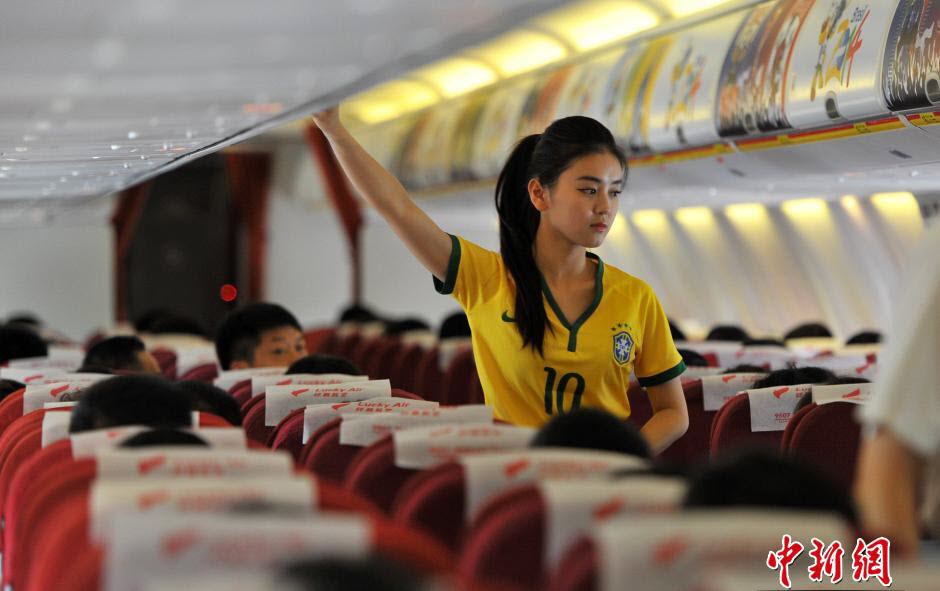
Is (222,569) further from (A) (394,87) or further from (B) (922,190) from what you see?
(A) (394,87)

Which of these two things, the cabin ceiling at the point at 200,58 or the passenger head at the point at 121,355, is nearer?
the cabin ceiling at the point at 200,58

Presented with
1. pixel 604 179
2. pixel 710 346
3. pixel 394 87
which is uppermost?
pixel 394 87

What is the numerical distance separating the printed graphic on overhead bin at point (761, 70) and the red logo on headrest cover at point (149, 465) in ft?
19.7

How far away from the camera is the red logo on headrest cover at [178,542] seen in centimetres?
208

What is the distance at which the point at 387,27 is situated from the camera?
3.57m

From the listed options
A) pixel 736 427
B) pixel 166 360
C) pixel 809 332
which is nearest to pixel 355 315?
pixel 809 332

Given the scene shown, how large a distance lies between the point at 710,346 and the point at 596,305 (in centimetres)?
511

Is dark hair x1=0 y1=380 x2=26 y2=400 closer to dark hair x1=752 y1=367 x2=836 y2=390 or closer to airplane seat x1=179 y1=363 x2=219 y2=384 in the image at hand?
airplane seat x1=179 y1=363 x2=219 y2=384

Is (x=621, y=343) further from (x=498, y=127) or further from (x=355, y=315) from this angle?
(x=355, y=315)

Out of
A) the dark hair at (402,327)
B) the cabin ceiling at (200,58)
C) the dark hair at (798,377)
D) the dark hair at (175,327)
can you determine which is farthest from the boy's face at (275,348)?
the dark hair at (402,327)

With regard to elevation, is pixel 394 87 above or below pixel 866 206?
above

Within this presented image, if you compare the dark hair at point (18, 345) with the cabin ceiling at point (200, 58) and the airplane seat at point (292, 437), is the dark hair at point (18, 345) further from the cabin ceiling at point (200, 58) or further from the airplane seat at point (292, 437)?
the airplane seat at point (292, 437)

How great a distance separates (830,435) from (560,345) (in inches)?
34.7

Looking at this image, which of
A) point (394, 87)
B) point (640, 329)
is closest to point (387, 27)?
point (640, 329)
